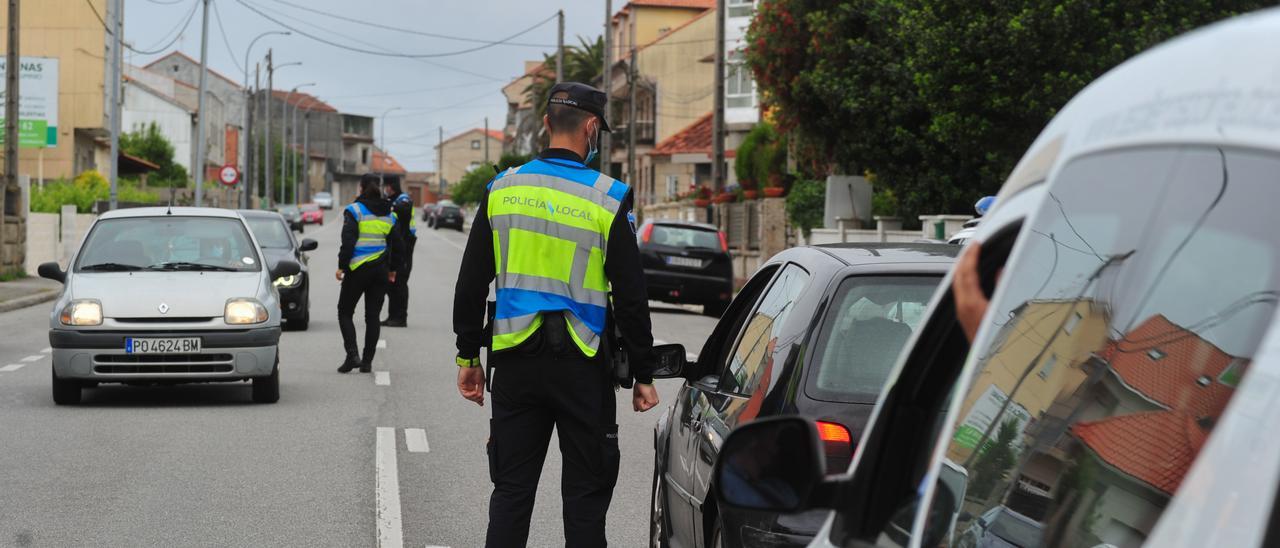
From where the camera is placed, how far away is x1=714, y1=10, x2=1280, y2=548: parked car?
165 centimetres

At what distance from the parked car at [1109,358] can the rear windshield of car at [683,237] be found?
2316 cm

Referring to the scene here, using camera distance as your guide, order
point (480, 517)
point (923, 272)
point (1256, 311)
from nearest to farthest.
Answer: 1. point (1256, 311)
2. point (923, 272)
3. point (480, 517)

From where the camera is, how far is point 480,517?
7762mm

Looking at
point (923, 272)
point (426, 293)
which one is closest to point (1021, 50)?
point (426, 293)

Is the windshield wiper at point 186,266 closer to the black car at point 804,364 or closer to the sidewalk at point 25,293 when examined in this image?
the black car at point 804,364

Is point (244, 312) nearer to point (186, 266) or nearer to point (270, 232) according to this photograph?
point (186, 266)

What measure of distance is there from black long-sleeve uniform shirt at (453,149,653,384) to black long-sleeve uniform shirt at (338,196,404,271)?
9108mm

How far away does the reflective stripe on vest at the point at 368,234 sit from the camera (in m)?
14.5

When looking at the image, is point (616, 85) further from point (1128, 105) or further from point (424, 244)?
point (1128, 105)

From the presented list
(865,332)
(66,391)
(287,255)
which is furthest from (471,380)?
(287,255)

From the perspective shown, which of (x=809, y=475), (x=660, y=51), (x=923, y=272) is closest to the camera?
(x=809, y=475)

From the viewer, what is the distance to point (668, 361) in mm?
5648

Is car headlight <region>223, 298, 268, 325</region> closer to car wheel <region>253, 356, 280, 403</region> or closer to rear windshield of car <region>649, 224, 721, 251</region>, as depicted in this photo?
car wheel <region>253, 356, 280, 403</region>

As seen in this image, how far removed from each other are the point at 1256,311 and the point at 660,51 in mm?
72463
